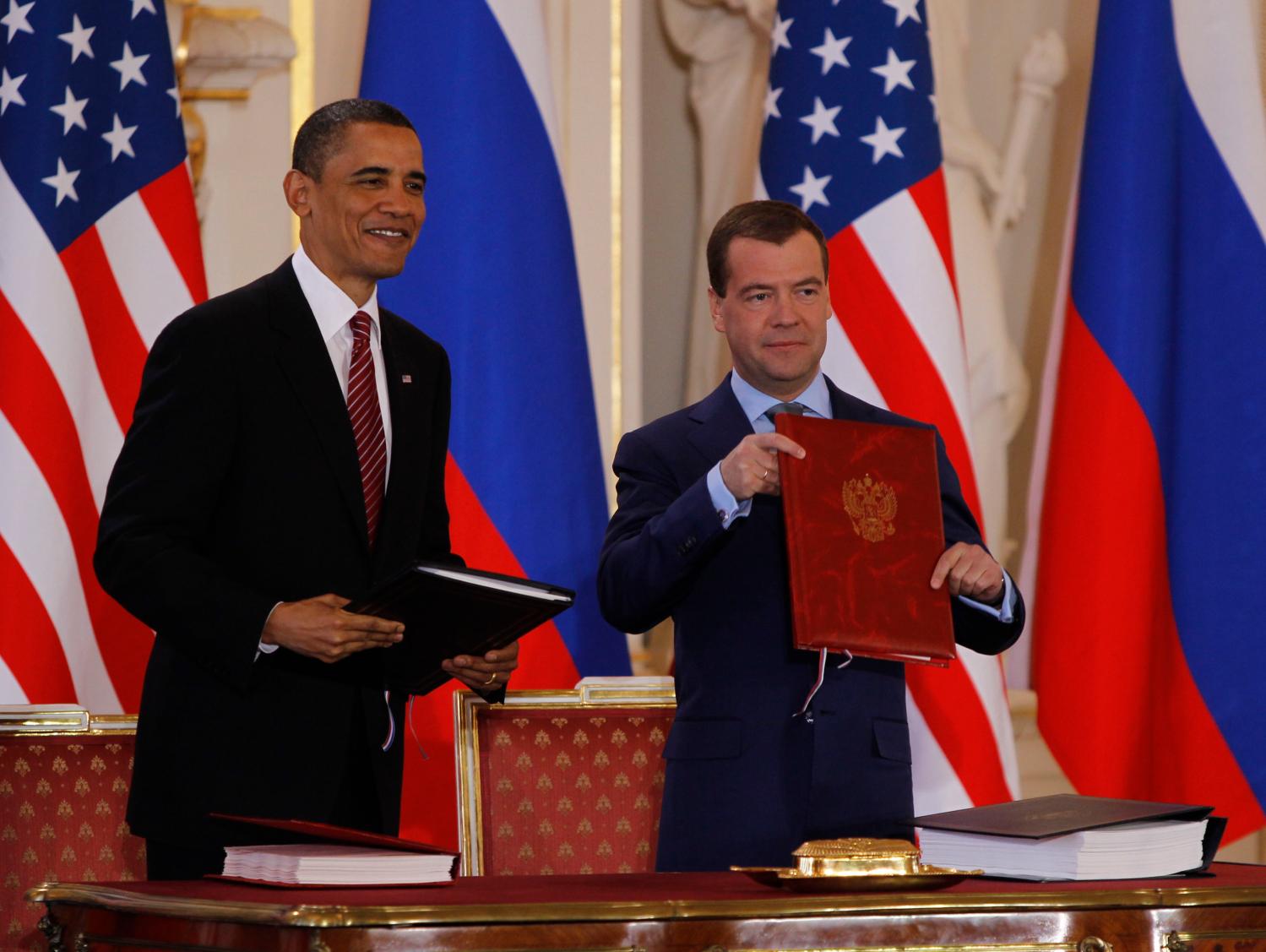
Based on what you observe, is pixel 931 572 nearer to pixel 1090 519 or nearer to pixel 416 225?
pixel 416 225

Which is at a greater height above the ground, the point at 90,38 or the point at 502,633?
the point at 90,38

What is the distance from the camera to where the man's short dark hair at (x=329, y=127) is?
8.20ft

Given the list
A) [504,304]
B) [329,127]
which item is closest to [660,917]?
[329,127]

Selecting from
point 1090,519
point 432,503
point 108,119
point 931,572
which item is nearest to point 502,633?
point 432,503

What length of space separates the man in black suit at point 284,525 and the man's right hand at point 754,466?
1.63ft

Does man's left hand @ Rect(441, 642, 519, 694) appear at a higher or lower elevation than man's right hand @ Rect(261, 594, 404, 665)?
lower

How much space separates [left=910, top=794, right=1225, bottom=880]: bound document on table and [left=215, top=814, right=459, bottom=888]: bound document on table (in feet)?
1.93

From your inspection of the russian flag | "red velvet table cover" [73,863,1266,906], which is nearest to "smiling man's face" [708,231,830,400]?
"red velvet table cover" [73,863,1266,906]

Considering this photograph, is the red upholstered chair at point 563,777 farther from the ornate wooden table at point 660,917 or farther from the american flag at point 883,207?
the ornate wooden table at point 660,917

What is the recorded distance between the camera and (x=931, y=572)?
2199 mm

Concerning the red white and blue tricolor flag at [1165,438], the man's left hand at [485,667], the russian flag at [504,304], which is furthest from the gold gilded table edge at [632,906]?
the red white and blue tricolor flag at [1165,438]

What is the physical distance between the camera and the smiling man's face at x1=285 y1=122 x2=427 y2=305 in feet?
8.10

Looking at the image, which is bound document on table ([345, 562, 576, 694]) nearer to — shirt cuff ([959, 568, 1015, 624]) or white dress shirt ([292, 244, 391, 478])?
white dress shirt ([292, 244, 391, 478])

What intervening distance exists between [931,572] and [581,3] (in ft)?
8.15
